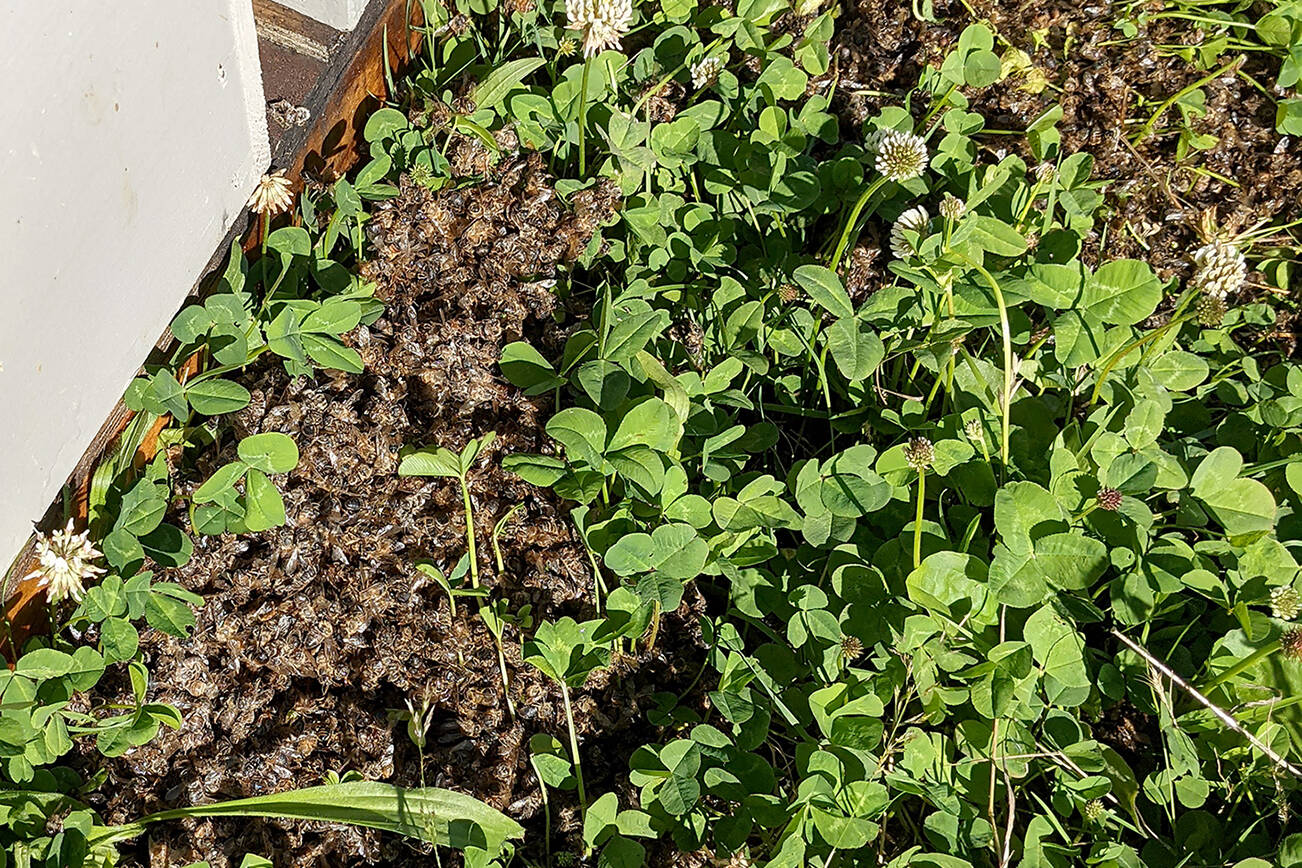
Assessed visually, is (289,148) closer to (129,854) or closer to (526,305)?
(526,305)

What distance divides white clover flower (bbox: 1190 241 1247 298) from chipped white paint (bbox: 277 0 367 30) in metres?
1.93

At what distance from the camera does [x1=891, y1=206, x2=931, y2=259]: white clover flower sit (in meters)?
2.33

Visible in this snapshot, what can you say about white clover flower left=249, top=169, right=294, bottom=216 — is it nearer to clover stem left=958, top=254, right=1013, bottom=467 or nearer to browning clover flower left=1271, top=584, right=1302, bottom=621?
clover stem left=958, top=254, right=1013, bottom=467

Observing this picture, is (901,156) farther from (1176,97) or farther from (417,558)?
(417,558)

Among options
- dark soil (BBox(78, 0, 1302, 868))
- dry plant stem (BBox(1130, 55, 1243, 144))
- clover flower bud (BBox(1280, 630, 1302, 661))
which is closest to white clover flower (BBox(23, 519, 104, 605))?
dark soil (BBox(78, 0, 1302, 868))

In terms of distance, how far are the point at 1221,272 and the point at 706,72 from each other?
1.22 metres

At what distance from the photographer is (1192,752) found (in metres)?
1.91

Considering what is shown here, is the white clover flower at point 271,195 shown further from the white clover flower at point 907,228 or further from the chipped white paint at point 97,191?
the white clover flower at point 907,228

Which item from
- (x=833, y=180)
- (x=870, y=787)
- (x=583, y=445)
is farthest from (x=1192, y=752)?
(x=833, y=180)

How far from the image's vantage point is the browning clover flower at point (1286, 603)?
1.93 m

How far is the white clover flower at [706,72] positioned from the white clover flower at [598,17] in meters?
0.23

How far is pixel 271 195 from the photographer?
231cm

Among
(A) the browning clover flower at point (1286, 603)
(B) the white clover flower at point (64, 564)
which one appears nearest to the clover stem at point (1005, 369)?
(A) the browning clover flower at point (1286, 603)

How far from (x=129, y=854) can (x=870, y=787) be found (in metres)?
1.23
